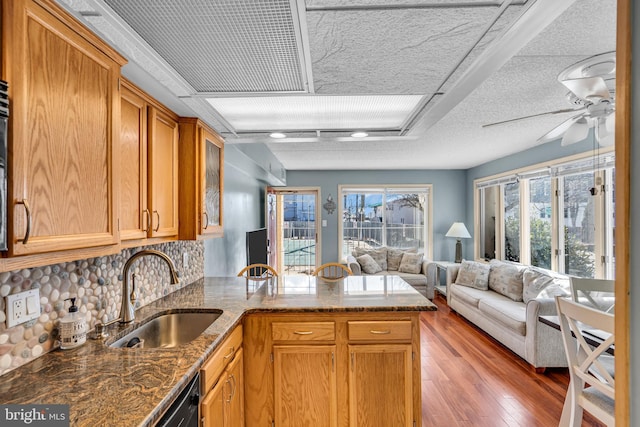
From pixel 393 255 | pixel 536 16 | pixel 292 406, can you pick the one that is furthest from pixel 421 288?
pixel 536 16

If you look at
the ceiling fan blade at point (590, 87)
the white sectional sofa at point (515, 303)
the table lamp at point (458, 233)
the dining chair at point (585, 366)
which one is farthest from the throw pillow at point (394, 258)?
the ceiling fan blade at point (590, 87)

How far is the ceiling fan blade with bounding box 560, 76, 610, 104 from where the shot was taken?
179 centimetres

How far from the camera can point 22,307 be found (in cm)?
115

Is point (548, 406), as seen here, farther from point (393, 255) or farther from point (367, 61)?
point (393, 255)

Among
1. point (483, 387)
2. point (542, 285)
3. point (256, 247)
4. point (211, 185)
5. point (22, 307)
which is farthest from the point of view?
point (256, 247)

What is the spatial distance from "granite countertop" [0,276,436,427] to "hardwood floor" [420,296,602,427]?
1.11 meters

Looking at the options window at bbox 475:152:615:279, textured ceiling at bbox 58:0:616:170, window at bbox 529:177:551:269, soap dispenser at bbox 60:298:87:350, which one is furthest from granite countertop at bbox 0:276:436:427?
window at bbox 529:177:551:269

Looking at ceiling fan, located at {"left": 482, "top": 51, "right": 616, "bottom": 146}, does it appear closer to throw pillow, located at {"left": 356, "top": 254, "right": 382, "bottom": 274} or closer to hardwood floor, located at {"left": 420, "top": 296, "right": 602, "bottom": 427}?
hardwood floor, located at {"left": 420, "top": 296, "right": 602, "bottom": 427}

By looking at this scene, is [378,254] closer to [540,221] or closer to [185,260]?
[540,221]

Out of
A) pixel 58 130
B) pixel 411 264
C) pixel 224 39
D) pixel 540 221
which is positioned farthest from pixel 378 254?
Result: pixel 58 130

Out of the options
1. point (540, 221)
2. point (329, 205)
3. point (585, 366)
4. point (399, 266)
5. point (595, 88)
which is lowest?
point (399, 266)

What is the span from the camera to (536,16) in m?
1.02

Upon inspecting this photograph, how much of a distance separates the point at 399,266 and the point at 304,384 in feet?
14.4

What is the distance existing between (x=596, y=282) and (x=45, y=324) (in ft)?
11.5
